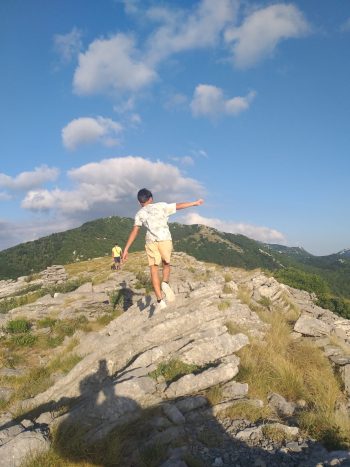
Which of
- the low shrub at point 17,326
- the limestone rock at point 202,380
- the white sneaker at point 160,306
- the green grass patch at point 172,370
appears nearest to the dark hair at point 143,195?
the white sneaker at point 160,306

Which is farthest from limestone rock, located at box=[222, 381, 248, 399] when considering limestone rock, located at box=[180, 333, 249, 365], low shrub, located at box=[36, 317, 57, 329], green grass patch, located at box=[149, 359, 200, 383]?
low shrub, located at box=[36, 317, 57, 329]

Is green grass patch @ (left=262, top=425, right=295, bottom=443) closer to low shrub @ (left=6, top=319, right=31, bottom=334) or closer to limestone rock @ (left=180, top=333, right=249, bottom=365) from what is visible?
limestone rock @ (left=180, top=333, right=249, bottom=365)

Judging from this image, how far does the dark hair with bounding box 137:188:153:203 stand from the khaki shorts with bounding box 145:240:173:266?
135 cm

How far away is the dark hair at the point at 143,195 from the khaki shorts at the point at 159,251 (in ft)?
4.41

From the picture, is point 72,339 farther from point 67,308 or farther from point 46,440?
point 46,440

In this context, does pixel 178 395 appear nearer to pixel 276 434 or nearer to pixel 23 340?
pixel 276 434

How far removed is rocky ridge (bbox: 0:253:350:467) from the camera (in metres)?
5.81

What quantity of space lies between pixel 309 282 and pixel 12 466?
69.5 meters

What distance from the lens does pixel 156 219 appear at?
10.6 metres

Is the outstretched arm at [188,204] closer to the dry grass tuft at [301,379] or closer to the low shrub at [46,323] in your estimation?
the dry grass tuft at [301,379]

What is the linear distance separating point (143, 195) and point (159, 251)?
5.71 feet

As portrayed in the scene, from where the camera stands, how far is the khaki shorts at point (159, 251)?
Result: 1073 centimetres

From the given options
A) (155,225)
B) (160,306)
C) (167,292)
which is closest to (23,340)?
(160,306)

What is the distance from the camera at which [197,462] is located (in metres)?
5.37
